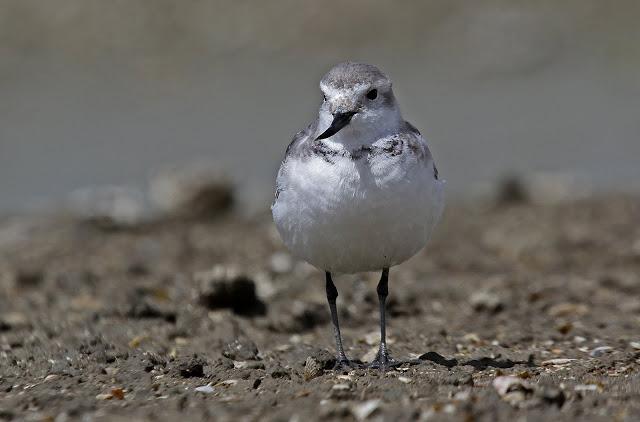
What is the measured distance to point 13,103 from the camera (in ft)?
63.7

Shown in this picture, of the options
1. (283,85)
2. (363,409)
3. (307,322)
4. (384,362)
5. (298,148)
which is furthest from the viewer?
(283,85)

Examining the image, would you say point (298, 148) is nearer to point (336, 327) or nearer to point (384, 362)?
point (336, 327)

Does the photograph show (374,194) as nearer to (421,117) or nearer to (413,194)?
(413,194)

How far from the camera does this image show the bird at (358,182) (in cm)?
568

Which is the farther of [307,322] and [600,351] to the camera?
[307,322]

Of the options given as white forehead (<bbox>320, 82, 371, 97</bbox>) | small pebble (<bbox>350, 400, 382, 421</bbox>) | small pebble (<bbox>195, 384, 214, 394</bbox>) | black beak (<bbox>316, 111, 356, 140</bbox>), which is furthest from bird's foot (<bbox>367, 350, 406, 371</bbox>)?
white forehead (<bbox>320, 82, 371, 97</bbox>)

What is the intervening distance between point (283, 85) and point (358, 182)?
47.2 feet

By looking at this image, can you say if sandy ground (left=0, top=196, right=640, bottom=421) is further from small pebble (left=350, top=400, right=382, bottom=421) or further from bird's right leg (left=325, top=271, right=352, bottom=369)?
bird's right leg (left=325, top=271, right=352, bottom=369)

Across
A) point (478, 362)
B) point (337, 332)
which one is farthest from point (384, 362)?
point (478, 362)

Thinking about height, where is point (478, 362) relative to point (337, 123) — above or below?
below

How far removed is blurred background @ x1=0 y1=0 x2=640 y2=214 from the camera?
15609 mm

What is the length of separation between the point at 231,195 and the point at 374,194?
21.6 ft

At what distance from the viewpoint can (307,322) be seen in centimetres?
773

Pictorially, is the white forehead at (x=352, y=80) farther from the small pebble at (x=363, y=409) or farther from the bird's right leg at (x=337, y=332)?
the small pebble at (x=363, y=409)
